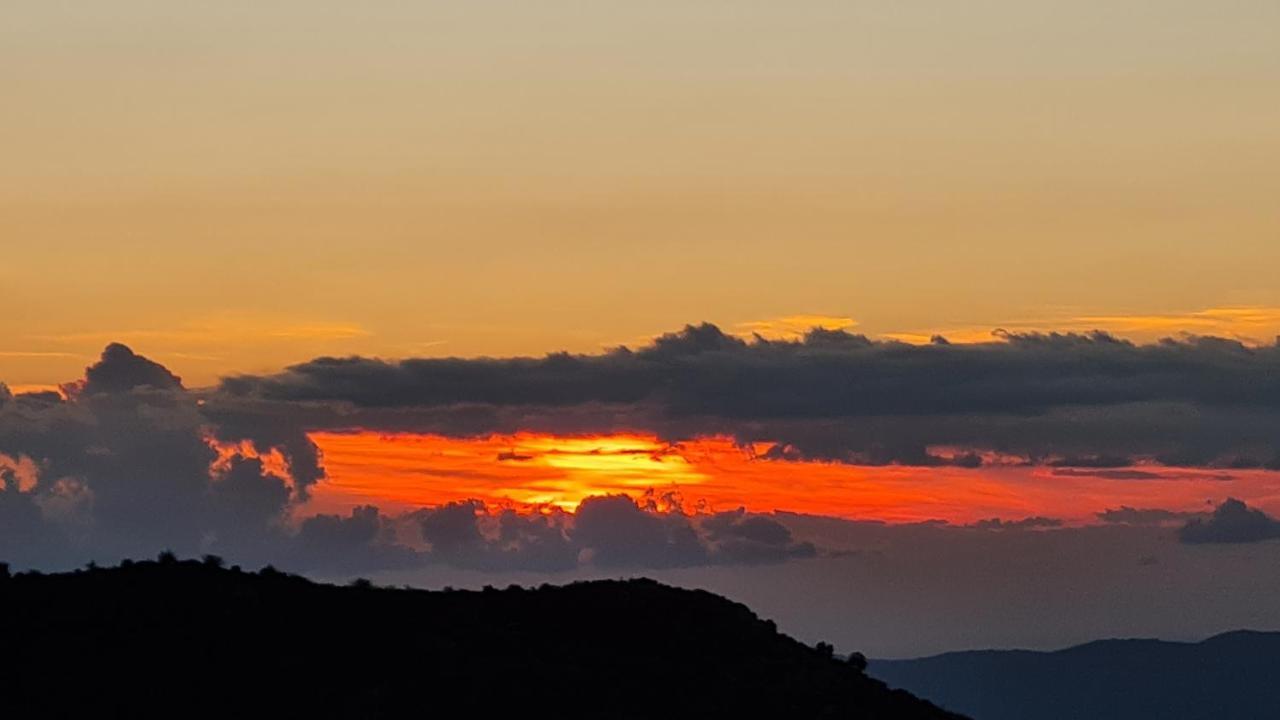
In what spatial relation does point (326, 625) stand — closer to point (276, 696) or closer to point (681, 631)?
point (276, 696)

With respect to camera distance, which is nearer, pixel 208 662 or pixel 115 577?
pixel 208 662

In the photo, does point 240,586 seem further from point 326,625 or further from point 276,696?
point 276,696

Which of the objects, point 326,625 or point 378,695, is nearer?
point 378,695

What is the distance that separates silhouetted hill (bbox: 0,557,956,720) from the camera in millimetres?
77062

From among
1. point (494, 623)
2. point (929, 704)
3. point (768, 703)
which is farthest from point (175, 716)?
point (929, 704)

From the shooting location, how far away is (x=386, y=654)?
8206 centimetres

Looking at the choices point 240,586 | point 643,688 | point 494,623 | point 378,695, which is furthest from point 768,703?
point 240,586

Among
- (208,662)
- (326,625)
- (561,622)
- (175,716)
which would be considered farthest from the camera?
(561,622)

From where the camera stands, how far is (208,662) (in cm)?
7925

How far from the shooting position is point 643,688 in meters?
83.8

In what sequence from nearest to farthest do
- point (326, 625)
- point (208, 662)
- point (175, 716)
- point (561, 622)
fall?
point (175, 716), point (208, 662), point (326, 625), point (561, 622)

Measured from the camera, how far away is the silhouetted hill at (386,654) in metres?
77.1

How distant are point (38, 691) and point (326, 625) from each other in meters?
12.9

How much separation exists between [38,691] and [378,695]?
12402 mm
